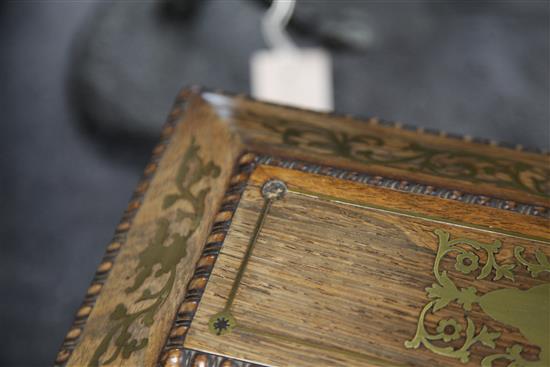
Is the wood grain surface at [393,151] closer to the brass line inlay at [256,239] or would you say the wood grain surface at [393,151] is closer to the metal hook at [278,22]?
the brass line inlay at [256,239]

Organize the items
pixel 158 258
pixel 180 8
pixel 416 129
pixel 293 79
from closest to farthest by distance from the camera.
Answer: pixel 158 258 < pixel 416 129 < pixel 293 79 < pixel 180 8

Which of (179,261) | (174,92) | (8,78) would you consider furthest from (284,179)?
(8,78)

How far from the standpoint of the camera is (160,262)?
795 mm

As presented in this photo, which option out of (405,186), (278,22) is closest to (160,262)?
(405,186)

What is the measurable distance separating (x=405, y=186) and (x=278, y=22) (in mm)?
815

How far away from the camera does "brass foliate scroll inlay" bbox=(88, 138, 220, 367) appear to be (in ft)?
2.48

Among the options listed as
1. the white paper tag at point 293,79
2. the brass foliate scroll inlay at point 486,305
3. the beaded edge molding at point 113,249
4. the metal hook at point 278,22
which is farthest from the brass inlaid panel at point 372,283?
the metal hook at point 278,22

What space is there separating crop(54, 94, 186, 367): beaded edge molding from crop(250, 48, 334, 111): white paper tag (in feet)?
1.77

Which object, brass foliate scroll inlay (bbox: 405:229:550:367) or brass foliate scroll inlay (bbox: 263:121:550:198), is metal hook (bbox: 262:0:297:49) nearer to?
brass foliate scroll inlay (bbox: 263:121:550:198)

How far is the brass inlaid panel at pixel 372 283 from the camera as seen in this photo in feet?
2.32

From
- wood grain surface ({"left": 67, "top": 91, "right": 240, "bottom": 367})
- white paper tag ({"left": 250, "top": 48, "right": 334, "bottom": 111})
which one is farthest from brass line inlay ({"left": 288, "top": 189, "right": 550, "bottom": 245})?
white paper tag ({"left": 250, "top": 48, "right": 334, "bottom": 111})

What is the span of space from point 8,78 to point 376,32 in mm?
836

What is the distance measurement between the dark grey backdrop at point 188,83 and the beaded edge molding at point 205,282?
0.72 m

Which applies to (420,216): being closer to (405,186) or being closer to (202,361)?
(405,186)
